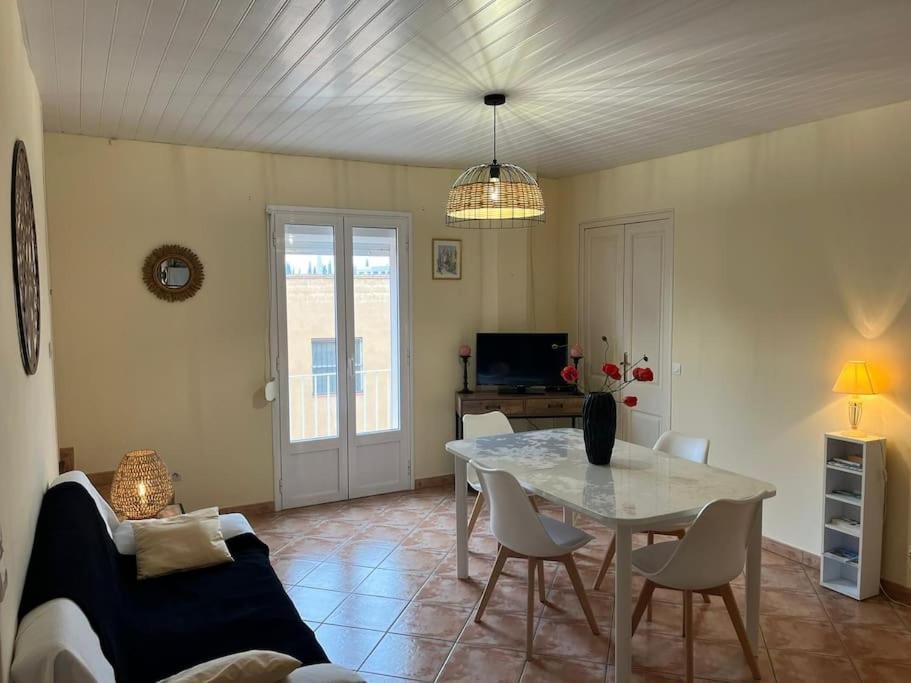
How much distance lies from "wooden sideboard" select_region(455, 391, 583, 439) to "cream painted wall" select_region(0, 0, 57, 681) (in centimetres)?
315

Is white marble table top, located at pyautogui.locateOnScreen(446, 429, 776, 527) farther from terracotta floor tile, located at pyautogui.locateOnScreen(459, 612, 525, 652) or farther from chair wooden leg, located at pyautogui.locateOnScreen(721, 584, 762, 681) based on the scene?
terracotta floor tile, located at pyautogui.locateOnScreen(459, 612, 525, 652)

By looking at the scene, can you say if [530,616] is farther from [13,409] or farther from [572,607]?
[13,409]

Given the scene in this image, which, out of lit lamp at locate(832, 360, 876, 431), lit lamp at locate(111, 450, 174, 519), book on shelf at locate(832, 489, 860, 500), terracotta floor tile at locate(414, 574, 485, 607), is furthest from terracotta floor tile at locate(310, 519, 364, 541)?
lit lamp at locate(832, 360, 876, 431)

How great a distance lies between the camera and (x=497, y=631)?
312 centimetres

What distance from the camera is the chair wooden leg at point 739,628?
8.79 feet

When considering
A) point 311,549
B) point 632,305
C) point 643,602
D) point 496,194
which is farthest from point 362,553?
point 632,305

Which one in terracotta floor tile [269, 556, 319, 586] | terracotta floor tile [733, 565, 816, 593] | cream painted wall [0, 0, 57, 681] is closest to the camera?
cream painted wall [0, 0, 57, 681]

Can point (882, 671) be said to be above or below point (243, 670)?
below

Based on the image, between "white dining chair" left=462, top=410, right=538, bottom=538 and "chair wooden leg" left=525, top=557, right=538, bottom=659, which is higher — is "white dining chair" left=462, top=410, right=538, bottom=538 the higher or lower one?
the higher one

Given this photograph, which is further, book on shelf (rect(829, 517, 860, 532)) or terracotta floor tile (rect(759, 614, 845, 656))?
book on shelf (rect(829, 517, 860, 532))

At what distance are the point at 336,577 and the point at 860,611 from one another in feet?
9.29

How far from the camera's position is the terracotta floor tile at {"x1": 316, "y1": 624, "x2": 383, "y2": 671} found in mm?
2889

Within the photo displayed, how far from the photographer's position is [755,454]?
413 centimetres

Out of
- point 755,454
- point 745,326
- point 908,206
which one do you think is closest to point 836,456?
point 755,454
